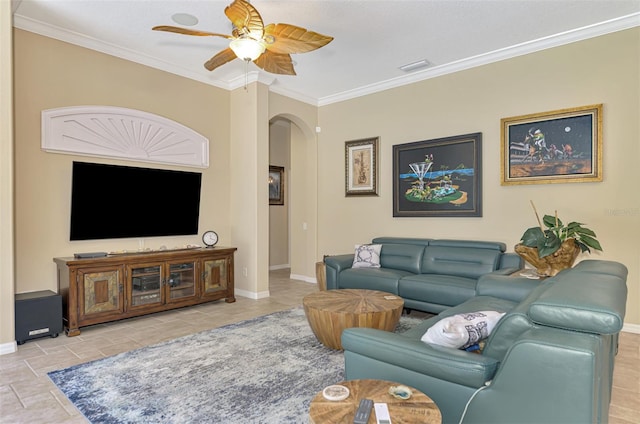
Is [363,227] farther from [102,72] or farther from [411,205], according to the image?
[102,72]

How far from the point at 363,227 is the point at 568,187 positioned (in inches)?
111

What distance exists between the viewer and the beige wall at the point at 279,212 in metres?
8.16

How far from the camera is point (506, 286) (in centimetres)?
337

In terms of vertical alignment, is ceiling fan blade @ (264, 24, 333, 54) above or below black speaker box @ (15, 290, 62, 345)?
above

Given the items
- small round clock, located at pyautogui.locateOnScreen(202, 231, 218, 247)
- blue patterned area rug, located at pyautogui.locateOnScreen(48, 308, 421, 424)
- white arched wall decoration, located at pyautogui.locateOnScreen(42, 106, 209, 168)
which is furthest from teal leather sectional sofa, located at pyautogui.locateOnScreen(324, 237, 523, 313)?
white arched wall decoration, located at pyautogui.locateOnScreen(42, 106, 209, 168)

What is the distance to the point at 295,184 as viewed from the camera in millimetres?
6949

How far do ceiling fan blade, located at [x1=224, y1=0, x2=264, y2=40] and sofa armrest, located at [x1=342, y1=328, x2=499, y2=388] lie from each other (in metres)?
2.28

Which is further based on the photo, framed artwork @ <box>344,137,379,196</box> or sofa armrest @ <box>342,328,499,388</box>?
framed artwork @ <box>344,137,379,196</box>

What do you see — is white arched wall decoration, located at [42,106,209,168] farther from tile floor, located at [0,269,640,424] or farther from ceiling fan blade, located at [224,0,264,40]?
ceiling fan blade, located at [224,0,264,40]

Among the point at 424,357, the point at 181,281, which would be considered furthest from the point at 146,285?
the point at 424,357

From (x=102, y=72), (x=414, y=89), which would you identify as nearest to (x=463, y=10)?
(x=414, y=89)

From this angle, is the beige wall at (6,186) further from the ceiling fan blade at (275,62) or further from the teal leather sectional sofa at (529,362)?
the teal leather sectional sofa at (529,362)

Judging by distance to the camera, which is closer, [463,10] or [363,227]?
[463,10]

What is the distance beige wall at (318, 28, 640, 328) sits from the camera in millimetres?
3754
